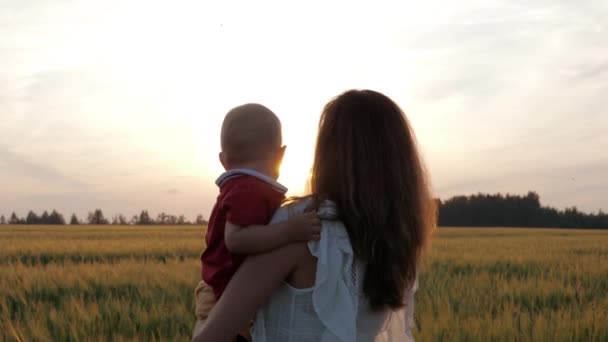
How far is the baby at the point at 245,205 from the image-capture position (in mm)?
1822

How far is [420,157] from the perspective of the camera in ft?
6.75

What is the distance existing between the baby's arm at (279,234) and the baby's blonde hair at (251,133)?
0.28 metres

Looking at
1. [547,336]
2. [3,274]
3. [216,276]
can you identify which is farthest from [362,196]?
[3,274]

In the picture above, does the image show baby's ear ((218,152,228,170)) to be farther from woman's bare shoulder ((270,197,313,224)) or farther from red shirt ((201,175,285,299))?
woman's bare shoulder ((270,197,313,224))

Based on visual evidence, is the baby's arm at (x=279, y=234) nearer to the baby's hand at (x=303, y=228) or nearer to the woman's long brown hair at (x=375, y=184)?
the baby's hand at (x=303, y=228)

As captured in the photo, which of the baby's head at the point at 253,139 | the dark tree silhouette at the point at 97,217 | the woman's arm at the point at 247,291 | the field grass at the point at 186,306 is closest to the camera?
the woman's arm at the point at 247,291

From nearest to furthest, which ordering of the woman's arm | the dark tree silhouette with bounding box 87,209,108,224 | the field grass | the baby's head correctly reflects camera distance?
1. the woman's arm
2. the baby's head
3. the field grass
4. the dark tree silhouette with bounding box 87,209,108,224

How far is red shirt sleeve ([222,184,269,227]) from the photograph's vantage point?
1.89 meters

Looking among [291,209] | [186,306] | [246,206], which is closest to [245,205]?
[246,206]

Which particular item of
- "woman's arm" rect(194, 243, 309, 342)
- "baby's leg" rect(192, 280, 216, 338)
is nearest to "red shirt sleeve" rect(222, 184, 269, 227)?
"woman's arm" rect(194, 243, 309, 342)

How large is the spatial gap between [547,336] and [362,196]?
2.06 m

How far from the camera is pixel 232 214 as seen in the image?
190cm

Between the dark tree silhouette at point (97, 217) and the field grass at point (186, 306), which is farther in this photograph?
the dark tree silhouette at point (97, 217)

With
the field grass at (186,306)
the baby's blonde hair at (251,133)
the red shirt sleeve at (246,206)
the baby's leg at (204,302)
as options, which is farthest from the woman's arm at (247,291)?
the field grass at (186,306)
